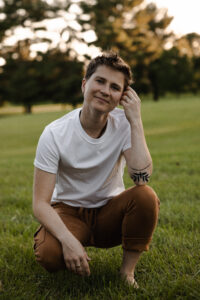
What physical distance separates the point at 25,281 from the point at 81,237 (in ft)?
Result: 1.64

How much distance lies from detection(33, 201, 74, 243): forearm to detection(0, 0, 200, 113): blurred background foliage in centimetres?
4174

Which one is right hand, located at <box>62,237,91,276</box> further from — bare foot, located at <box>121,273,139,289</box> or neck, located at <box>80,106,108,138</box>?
neck, located at <box>80,106,108,138</box>

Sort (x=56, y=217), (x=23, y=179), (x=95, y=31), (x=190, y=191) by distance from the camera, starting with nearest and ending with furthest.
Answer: (x=56, y=217), (x=190, y=191), (x=23, y=179), (x=95, y=31)

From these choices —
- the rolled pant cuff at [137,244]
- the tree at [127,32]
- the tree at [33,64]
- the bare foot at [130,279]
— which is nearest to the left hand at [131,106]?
the rolled pant cuff at [137,244]

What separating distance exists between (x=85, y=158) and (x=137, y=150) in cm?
37

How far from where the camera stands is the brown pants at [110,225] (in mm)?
2539

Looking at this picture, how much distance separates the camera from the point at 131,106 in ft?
8.87

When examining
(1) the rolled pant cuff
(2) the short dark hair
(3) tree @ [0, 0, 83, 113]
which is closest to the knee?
(1) the rolled pant cuff

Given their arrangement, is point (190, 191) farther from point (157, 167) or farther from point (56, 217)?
point (56, 217)

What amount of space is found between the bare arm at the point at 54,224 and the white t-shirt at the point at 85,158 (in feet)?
0.42

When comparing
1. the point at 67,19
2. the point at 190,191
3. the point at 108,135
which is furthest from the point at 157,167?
the point at 67,19

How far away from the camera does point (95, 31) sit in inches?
1684

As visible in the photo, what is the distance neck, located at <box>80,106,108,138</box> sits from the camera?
2.72m

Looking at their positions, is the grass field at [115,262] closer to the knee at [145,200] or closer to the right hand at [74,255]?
the right hand at [74,255]
